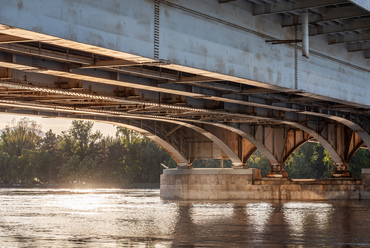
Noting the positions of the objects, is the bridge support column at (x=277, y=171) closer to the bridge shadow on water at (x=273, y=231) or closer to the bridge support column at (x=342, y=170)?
the bridge support column at (x=342, y=170)

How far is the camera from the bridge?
19.4 m

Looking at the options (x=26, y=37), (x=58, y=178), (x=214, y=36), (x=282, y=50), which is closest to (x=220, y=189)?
(x=282, y=50)

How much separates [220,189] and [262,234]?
42.5m

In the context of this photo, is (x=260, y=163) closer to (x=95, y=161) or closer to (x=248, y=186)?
(x=95, y=161)

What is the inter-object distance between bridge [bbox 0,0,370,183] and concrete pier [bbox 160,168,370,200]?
67.3 ft

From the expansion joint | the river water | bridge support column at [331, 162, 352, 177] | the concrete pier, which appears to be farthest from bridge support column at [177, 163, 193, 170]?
the expansion joint

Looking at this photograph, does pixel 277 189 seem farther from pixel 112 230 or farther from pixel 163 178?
pixel 112 230

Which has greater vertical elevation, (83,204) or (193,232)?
(193,232)

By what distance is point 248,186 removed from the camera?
68.5 meters

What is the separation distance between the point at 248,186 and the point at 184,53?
46.6 meters

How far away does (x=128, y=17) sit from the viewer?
818 inches

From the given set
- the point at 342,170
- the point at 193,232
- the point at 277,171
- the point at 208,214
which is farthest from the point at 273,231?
the point at 342,170

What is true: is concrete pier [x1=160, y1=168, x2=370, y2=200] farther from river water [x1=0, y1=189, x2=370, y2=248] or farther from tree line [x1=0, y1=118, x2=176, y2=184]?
tree line [x1=0, y1=118, x2=176, y2=184]

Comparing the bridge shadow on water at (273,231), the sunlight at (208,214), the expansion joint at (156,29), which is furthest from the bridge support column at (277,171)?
the expansion joint at (156,29)
